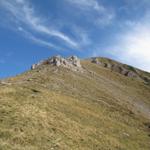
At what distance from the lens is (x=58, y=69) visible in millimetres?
67312

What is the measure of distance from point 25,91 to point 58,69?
1139 inches

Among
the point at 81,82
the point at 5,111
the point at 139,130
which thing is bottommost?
the point at 139,130

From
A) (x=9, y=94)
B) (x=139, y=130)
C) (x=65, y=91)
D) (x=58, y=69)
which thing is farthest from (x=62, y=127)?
(x=58, y=69)

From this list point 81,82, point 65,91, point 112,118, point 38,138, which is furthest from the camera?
point 81,82

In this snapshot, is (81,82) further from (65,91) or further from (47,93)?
(47,93)

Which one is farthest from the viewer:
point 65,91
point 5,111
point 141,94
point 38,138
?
point 141,94

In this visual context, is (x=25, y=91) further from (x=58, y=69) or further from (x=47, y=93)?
(x=58, y=69)

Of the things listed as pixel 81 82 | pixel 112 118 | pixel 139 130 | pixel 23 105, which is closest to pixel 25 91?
pixel 23 105

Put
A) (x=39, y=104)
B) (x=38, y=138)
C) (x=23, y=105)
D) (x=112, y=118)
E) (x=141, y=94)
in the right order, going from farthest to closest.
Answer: (x=141, y=94) → (x=112, y=118) → (x=39, y=104) → (x=23, y=105) → (x=38, y=138)

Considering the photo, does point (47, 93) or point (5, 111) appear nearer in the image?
point (5, 111)

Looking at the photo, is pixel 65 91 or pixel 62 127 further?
pixel 65 91

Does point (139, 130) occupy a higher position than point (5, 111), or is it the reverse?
point (5, 111)

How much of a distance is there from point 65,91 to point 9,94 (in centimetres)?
1540

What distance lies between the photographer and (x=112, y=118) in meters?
41.9
